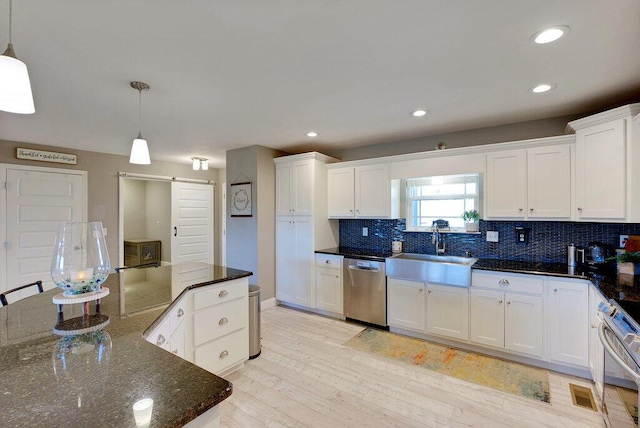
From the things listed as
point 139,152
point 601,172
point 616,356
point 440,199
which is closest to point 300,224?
point 440,199

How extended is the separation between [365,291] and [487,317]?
1.31 metres

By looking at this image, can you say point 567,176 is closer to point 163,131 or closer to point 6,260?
point 163,131

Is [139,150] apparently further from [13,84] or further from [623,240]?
[623,240]

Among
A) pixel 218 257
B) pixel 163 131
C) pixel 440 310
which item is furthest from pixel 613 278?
pixel 218 257

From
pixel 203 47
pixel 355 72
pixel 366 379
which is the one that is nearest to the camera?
pixel 203 47

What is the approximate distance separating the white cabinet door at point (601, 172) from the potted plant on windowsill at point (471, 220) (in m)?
0.94

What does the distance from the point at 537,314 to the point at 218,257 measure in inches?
224

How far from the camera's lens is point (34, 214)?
4250mm

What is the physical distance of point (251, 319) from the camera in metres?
2.81

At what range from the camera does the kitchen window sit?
140 inches

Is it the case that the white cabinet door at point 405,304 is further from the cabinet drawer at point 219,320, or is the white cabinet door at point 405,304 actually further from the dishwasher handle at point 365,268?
the cabinet drawer at point 219,320

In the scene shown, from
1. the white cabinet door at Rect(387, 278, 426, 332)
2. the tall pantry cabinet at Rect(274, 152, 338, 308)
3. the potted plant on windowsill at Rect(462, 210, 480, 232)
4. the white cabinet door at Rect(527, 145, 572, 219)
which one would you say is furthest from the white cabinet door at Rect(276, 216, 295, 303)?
the white cabinet door at Rect(527, 145, 572, 219)

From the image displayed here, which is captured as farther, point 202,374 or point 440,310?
point 440,310

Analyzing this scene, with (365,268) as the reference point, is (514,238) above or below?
above
